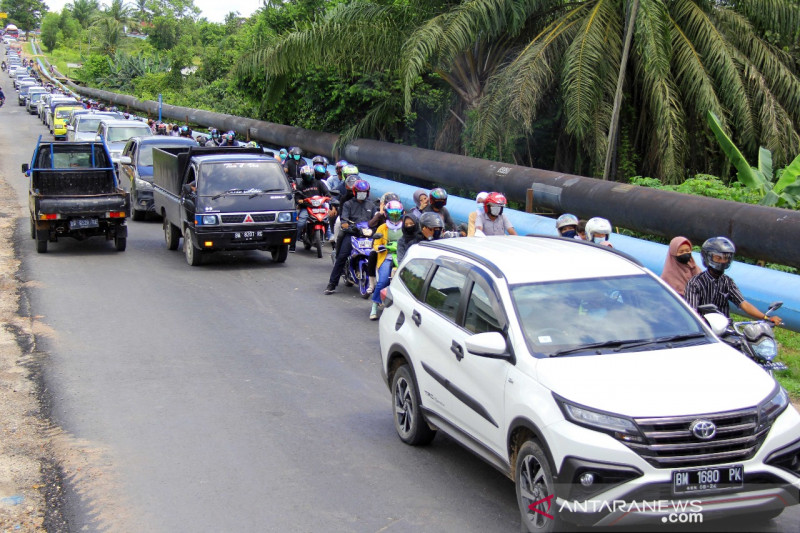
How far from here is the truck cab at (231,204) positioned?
1578 cm

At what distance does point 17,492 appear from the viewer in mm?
6816

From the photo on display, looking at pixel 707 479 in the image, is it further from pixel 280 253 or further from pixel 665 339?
pixel 280 253

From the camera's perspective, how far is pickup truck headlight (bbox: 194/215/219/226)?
15711 millimetres

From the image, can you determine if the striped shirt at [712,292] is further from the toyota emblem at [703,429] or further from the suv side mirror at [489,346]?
the toyota emblem at [703,429]

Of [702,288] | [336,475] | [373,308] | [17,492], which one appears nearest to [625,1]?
[373,308]

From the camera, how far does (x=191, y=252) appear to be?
16344mm

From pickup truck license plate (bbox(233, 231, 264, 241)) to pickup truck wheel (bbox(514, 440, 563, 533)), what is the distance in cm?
1083

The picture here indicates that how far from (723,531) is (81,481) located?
4.61m

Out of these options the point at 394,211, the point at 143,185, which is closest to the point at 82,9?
the point at 143,185

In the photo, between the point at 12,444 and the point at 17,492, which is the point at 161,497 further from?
the point at 12,444

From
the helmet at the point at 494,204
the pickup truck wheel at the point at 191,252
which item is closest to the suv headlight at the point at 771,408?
the helmet at the point at 494,204

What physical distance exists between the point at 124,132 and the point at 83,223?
11.6 meters

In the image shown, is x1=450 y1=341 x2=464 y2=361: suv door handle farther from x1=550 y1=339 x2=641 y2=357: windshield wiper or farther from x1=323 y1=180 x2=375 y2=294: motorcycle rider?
x1=323 y1=180 x2=375 y2=294: motorcycle rider

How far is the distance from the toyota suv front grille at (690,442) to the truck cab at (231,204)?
1167cm
